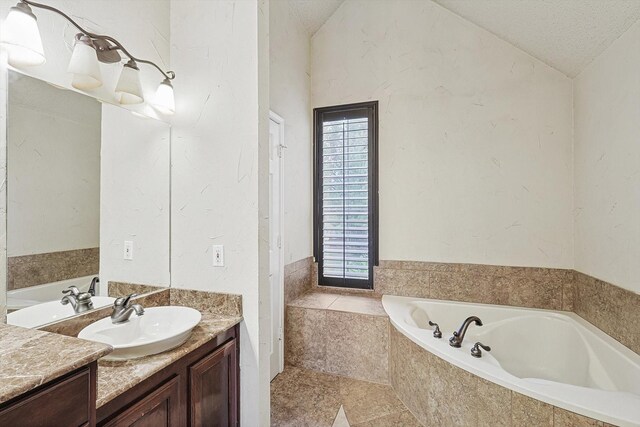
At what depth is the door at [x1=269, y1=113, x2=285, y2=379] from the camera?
99.0 inches

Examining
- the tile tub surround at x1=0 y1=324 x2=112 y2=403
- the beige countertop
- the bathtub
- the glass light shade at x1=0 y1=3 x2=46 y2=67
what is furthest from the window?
the tile tub surround at x1=0 y1=324 x2=112 y2=403

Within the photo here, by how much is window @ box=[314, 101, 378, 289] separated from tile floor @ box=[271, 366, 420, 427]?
93 centimetres

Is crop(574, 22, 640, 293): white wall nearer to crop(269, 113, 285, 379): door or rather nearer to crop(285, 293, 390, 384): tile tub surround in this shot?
crop(285, 293, 390, 384): tile tub surround

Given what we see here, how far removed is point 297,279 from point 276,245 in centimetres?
53

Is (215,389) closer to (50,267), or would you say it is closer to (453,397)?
(50,267)

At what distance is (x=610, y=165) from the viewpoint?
77.0 inches

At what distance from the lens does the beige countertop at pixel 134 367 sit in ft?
3.09

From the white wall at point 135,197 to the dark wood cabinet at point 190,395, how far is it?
0.57 meters

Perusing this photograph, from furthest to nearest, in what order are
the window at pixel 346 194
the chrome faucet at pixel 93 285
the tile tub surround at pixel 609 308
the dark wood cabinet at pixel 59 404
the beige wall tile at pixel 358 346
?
the window at pixel 346 194 → the beige wall tile at pixel 358 346 → the tile tub surround at pixel 609 308 → the chrome faucet at pixel 93 285 → the dark wood cabinet at pixel 59 404

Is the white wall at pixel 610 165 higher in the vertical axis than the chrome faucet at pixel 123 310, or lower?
higher

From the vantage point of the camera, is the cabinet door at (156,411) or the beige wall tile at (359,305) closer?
the cabinet door at (156,411)

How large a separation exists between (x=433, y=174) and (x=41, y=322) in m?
2.83

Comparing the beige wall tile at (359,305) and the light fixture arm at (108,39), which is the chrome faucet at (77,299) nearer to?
the light fixture arm at (108,39)

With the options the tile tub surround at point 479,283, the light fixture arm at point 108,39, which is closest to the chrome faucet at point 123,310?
the light fixture arm at point 108,39
